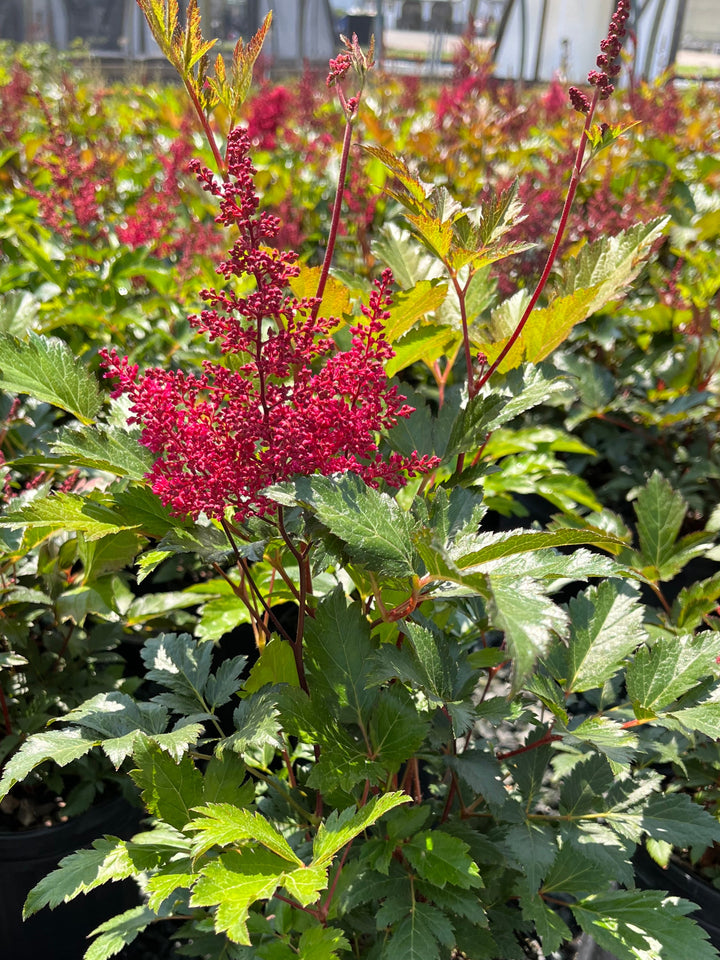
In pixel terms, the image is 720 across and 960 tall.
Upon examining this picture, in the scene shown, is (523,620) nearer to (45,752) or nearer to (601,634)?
(601,634)

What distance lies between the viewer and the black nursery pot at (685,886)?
1.35m

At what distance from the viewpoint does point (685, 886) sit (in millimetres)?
1390

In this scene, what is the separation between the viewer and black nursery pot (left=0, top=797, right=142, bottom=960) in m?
1.44

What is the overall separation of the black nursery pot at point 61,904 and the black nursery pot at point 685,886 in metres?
0.95

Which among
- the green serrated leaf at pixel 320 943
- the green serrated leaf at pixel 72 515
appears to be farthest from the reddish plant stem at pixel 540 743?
the green serrated leaf at pixel 72 515

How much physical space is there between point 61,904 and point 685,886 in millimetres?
1105

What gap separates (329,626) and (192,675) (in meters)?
0.25

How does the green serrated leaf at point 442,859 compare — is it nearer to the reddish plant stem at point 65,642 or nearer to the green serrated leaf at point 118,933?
the green serrated leaf at point 118,933

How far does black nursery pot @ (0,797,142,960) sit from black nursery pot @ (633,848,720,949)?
95 centimetres

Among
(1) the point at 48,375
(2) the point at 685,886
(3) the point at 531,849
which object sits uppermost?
(1) the point at 48,375

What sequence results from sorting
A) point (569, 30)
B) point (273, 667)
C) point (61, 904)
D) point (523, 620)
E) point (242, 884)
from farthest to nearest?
point (569, 30), point (61, 904), point (273, 667), point (242, 884), point (523, 620)

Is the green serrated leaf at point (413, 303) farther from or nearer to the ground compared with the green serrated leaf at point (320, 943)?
farther from the ground

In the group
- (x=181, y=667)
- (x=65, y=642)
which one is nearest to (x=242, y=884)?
(x=181, y=667)

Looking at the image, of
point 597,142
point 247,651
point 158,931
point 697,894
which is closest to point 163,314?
point 247,651
